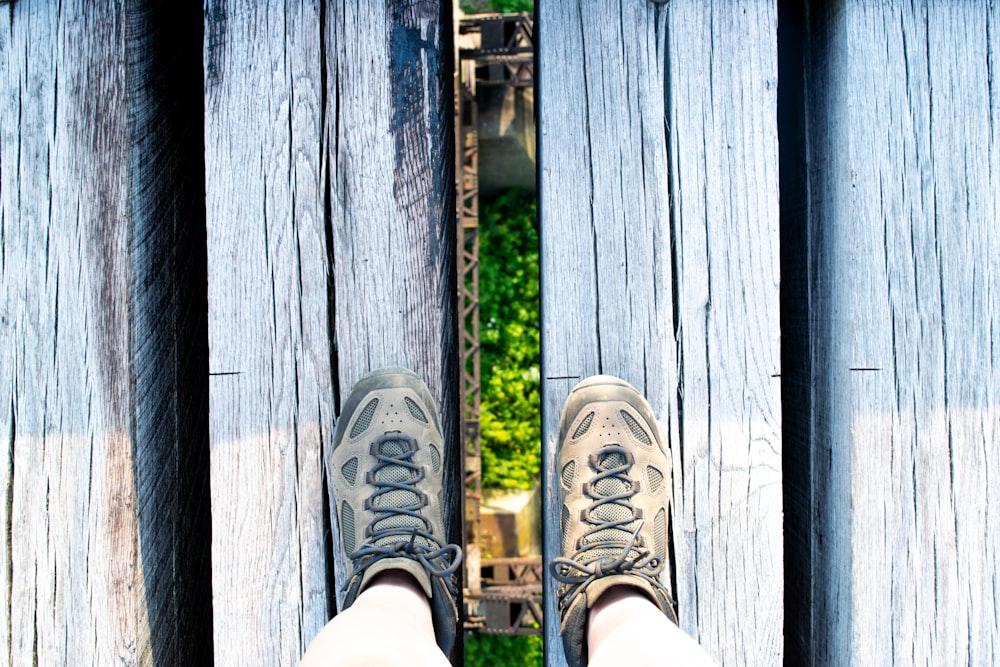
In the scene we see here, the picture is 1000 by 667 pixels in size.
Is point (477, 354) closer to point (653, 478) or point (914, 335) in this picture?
point (653, 478)

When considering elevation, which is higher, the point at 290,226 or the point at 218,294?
the point at 290,226

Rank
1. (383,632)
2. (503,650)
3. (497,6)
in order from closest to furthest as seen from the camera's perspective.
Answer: (383,632) < (497,6) < (503,650)

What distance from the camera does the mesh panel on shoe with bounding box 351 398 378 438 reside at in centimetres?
134

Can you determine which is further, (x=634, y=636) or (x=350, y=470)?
(x=350, y=470)

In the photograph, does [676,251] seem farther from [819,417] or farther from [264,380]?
[264,380]

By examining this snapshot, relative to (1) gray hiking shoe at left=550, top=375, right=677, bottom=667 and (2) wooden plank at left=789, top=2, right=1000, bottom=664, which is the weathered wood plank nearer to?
(1) gray hiking shoe at left=550, top=375, right=677, bottom=667

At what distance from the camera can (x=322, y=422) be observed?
1.36m

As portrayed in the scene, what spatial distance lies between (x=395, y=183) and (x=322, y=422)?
1.76 feet

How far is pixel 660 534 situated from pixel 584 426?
10.9 inches

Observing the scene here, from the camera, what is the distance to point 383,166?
1.36m

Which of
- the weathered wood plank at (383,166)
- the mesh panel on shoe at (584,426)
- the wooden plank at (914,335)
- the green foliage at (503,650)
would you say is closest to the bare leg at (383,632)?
the weathered wood plank at (383,166)

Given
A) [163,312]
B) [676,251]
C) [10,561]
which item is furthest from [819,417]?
[10,561]

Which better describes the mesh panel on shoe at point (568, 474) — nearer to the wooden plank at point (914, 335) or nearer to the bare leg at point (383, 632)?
the bare leg at point (383, 632)

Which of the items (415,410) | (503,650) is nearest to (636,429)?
(415,410)
